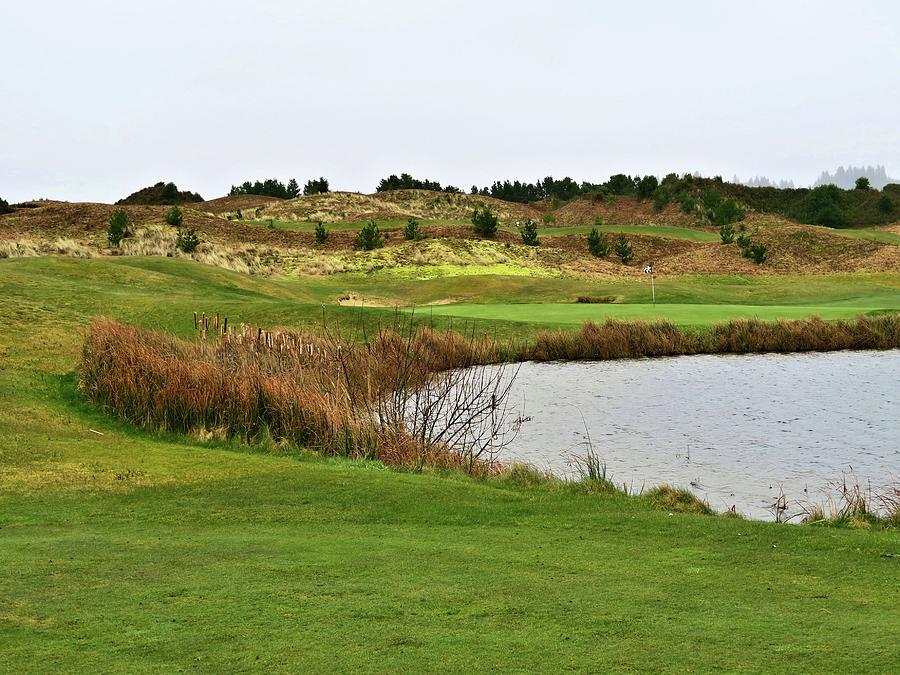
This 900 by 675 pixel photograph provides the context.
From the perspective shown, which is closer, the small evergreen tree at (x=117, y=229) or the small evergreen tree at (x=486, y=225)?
the small evergreen tree at (x=117, y=229)

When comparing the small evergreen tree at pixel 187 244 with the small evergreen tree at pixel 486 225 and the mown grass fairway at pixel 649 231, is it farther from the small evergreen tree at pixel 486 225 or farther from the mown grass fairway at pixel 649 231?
the mown grass fairway at pixel 649 231

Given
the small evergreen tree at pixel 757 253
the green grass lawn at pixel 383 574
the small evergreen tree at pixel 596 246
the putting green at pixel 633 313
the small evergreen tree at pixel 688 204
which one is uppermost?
the small evergreen tree at pixel 688 204

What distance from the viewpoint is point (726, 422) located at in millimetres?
18984

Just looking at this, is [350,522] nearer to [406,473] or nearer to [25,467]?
[406,473]

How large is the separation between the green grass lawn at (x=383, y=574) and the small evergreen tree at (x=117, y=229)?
3791 cm

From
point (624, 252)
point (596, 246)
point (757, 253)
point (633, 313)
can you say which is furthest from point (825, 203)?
point (633, 313)

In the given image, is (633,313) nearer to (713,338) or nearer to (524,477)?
(713,338)

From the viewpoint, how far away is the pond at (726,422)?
577 inches

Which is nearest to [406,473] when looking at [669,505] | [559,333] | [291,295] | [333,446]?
[333,446]

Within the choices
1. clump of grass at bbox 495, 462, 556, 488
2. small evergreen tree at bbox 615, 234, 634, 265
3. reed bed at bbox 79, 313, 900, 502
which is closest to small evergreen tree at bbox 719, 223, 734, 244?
small evergreen tree at bbox 615, 234, 634, 265

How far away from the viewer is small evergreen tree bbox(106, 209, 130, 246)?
164 ft

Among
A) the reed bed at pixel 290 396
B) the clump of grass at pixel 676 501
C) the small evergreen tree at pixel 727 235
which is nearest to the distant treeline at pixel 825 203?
the small evergreen tree at pixel 727 235

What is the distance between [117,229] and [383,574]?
46710mm

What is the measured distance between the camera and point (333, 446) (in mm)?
14805
